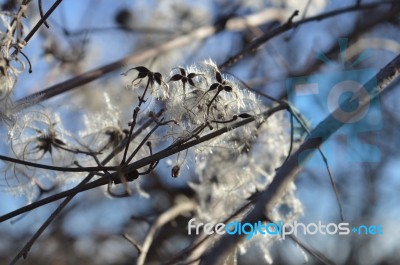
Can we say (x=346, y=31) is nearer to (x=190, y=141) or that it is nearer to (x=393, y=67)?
(x=393, y=67)

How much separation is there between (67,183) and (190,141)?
0.30 m

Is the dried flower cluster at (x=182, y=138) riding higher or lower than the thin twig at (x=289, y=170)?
higher

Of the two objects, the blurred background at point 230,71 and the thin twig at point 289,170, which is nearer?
the thin twig at point 289,170

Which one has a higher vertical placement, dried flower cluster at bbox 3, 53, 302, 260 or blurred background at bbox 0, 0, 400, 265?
blurred background at bbox 0, 0, 400, 265

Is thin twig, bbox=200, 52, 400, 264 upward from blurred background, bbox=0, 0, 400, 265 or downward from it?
downward

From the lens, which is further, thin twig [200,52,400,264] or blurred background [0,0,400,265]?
blurred background [0,0,400,265]

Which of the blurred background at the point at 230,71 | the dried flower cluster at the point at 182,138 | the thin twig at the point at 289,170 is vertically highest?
the blurred background at the point at 230,71

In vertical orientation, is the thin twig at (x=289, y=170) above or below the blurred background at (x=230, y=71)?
below

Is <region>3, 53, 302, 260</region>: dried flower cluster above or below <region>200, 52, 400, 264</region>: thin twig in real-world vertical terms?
above

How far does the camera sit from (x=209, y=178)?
1.02 m

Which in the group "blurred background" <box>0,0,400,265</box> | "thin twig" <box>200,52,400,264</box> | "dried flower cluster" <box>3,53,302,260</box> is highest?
"blurred background" <box>0,0,400,265</box>

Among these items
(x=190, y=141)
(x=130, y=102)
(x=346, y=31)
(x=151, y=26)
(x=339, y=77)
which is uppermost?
(x=151, y=26)

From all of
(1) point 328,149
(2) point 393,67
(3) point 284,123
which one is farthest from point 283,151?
(2) point 393,67

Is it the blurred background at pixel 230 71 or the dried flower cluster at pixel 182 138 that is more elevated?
the blurred background at pixel 230 71
